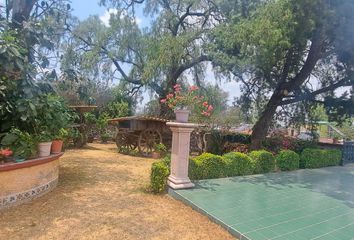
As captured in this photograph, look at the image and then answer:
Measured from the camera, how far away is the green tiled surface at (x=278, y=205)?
11.8 ft

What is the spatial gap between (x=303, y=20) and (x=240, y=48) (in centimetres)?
187

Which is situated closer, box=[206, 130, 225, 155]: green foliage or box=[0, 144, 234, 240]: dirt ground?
box=[0, 144, 234, 240]: dirt ground

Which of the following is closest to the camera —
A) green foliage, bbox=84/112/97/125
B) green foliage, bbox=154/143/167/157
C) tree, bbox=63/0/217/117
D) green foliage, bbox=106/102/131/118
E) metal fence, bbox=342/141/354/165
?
metal fence, bbox=342/141/354/165

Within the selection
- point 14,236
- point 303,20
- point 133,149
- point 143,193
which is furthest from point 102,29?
point 14,236

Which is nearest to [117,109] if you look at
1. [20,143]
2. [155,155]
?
[155,155]

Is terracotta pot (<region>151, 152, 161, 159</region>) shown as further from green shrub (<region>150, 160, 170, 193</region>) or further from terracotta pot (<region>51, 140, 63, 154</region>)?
terracotta pot (<region>51, 140, 63, 154</region>)

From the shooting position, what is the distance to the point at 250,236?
3.40 m

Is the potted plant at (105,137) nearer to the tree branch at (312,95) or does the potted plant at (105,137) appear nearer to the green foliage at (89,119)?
the green foliage at (89,119)

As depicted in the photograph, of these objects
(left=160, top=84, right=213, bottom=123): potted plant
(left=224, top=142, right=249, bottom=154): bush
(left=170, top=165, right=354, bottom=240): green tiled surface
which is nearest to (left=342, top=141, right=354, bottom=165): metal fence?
(left=170, top=165, right=354, bottom=240): green tiled surface

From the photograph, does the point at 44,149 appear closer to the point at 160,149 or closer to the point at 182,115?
the point at 182,115

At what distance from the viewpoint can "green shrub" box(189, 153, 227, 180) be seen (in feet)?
19.2

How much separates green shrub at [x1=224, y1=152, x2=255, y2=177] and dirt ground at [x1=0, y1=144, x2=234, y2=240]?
1900 mm

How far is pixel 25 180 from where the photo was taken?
4.31 metres

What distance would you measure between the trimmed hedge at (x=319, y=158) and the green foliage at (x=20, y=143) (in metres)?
6.76
